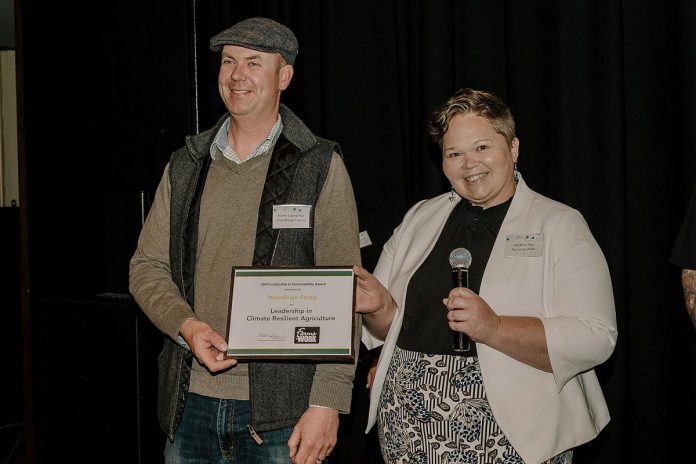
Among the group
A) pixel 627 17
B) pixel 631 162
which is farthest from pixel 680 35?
pixel 631 162

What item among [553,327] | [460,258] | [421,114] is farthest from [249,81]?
[421,114]

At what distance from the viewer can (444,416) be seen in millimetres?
1927

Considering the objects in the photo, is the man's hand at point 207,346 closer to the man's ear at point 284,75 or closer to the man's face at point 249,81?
the man's face at point 249,81

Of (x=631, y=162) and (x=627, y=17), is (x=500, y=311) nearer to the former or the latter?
(x=631, y=162)

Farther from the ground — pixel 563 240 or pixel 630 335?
pixel 563 240

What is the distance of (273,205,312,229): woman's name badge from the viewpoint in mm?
1870

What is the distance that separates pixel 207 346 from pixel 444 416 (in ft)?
2.12

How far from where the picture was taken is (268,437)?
72.6 inches

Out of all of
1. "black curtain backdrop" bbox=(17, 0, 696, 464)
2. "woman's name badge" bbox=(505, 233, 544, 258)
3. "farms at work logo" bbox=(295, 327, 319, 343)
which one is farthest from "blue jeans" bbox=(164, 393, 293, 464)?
"black curtain backdrop" bbox=(17, 0, 696, 464)

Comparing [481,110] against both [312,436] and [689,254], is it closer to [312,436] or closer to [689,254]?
[689,254]

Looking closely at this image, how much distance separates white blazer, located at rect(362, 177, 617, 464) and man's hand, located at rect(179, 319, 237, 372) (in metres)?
0.66

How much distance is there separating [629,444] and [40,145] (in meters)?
3.24

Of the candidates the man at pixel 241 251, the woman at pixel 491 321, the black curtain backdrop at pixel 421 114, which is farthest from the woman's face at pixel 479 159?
the black curtain backdrop at pixel 421 114

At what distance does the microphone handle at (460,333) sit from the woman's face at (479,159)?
26 centimetres
